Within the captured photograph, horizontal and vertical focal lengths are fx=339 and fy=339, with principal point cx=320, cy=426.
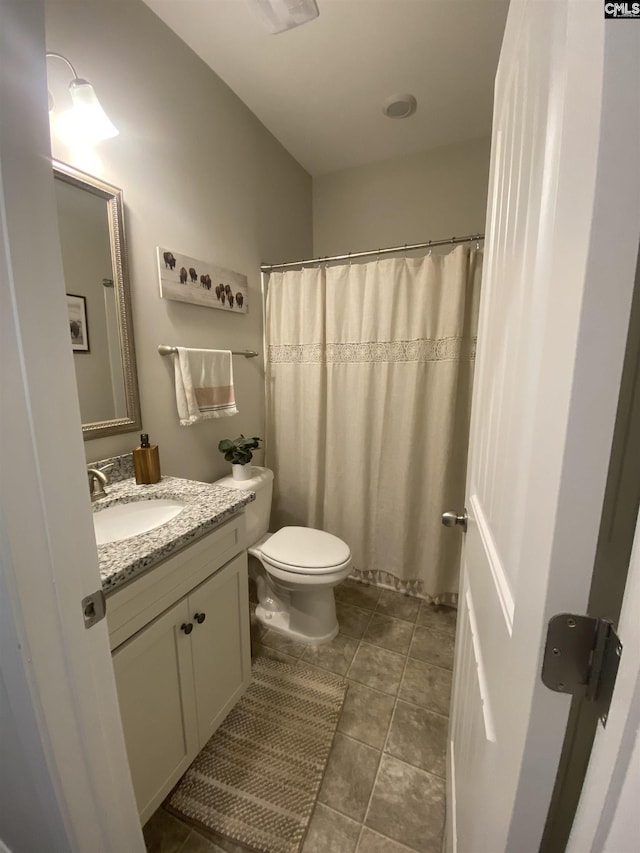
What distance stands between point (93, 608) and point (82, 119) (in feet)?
4.57

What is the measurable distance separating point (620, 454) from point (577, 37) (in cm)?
36

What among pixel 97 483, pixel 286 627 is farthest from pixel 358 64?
pixel 286 627

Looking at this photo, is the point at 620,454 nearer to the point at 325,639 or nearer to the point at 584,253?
the point at 584,253

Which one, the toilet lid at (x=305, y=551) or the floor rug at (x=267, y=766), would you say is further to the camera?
the toilet lid at (x=305, y=551)

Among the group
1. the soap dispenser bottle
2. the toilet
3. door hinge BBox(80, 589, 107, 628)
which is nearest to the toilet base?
the toilet

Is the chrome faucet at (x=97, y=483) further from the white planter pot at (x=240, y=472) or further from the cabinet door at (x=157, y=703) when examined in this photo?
the white planter pot at (x=240, y=472)

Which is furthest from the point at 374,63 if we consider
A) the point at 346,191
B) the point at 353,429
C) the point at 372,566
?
the point at 372,566

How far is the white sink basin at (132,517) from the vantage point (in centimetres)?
114

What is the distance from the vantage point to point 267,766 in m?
1.13

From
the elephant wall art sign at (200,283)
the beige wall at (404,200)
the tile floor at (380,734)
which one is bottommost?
the tile floor at (380,734)

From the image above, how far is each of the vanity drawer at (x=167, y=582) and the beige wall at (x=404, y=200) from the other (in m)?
2.12

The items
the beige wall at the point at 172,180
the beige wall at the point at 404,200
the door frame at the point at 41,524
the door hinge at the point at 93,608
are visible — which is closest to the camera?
the door frame at the point at 41,524

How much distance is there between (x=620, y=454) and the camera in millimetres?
307

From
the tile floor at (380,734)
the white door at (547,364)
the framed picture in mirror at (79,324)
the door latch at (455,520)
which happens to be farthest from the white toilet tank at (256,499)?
the white door at (547,364)
